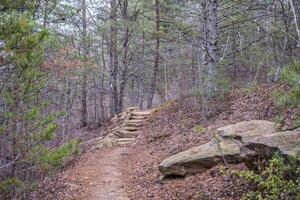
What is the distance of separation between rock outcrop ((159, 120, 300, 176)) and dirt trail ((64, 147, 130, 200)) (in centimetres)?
133

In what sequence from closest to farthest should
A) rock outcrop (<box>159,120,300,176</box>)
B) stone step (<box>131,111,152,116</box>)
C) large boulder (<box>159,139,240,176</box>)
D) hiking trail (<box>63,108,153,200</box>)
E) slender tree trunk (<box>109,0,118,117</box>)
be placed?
rock outcrop (<box>159,120,300,176</box>) → large boulder (<box>159,139,240,176</box>) → hiking trail (<box>63,108,153,200</box>) → stone step (<box>131,111,152,116</box>) → slender tree trunk (<box>109,0,118,117</box>)

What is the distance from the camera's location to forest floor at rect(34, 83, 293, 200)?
22.9 ft

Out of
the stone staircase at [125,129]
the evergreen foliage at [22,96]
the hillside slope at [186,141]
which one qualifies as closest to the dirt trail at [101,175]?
the hillside slope at [186,141]

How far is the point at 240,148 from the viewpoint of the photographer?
20.2 feet

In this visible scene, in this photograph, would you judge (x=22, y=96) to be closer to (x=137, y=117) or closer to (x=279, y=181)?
(x=279, y=181)

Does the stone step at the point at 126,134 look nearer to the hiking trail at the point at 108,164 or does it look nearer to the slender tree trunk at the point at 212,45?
the hiking trail at the point at 108,164

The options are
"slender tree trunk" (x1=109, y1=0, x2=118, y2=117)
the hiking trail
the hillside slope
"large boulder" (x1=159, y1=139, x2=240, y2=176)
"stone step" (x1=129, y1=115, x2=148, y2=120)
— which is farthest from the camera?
"slender tree trunk" (x1=109, y1=0, x2=118, y2=117)

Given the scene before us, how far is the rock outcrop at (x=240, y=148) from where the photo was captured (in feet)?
18.2

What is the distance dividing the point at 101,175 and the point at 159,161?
157 cm

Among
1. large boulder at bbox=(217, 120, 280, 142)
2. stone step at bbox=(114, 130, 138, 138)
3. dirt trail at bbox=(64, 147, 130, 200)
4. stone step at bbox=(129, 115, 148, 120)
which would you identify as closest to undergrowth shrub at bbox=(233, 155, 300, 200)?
large boulder at bbox=(217, 120, 280, 142)

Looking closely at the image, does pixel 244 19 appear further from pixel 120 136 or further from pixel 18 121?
pixel 18 121

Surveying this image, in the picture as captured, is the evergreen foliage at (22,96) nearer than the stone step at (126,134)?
Yes

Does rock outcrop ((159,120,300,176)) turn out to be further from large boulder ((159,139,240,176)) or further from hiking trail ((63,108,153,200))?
hiking trail ((63,108,153,200))

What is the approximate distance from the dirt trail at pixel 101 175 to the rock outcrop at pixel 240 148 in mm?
1330
